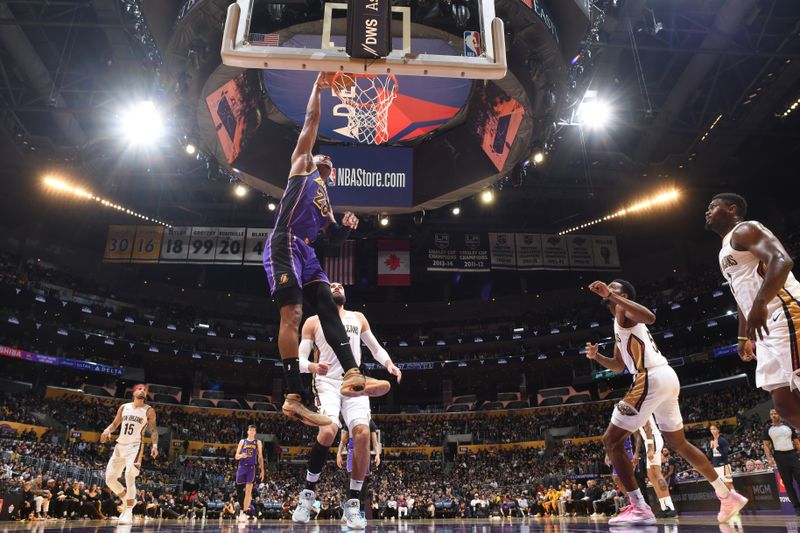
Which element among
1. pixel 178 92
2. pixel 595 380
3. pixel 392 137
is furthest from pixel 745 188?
pixel 178 92

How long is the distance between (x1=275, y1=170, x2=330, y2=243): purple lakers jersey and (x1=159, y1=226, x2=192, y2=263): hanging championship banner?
21.2m

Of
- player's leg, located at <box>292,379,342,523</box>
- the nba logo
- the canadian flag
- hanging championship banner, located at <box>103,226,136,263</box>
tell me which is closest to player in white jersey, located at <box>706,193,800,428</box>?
player's leg, located at <box>292,379,342,523</box>

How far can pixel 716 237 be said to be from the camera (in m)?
30.5

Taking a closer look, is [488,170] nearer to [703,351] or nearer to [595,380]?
[703,351]

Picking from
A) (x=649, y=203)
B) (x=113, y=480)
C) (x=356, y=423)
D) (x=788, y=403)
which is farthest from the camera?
(x=649, y=203)

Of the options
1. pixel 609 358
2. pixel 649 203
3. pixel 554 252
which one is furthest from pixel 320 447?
pixel 649 203

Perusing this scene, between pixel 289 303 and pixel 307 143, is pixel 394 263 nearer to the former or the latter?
pixel 307 143

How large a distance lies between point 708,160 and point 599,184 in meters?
4.62

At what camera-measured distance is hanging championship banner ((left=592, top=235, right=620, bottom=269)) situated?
25469 mm

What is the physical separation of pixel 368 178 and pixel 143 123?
34.1 feet

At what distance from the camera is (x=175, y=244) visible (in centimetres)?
2427

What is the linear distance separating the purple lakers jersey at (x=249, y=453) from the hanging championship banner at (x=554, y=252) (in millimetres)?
17074

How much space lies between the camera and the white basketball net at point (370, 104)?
10.5 metres

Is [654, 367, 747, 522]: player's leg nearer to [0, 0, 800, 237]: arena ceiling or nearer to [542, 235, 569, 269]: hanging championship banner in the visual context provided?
[0, 0, 800, 237]: arena ceiling
